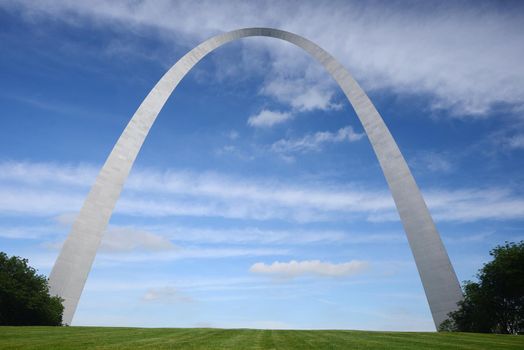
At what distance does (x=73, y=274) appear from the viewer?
109ft

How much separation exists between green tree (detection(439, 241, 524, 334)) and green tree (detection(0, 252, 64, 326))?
27.7 metres

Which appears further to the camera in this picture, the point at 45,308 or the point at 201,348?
the point at 45,308

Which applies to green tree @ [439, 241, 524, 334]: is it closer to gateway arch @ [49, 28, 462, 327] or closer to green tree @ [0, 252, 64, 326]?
gateway arch @ [49, 28, 462, 327]

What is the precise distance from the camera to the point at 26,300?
Answer: 29.7 metres

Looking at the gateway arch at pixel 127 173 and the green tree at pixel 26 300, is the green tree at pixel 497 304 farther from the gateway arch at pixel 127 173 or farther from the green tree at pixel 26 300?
the green tree at pixel 26 300

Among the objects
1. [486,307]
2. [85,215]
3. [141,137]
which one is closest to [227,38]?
[141,137]

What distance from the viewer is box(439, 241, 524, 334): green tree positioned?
30109 millimetres

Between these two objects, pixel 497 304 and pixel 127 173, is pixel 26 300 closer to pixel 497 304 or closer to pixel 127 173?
pixel 127 173

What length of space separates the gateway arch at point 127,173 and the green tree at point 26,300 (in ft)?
6.78

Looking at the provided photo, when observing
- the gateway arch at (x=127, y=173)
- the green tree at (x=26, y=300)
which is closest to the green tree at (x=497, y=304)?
the gateway arch at (x=127, y=173)

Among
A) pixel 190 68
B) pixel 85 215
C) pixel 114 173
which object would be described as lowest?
pixel 85 215

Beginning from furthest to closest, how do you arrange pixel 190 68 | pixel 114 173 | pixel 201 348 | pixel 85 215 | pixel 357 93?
pixel 190 68
pixel 357 93
pixel 114 173
pixel 85 215
pixel 201 348

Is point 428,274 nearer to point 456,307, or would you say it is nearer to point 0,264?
point 456,307

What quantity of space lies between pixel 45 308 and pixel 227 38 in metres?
31.0
